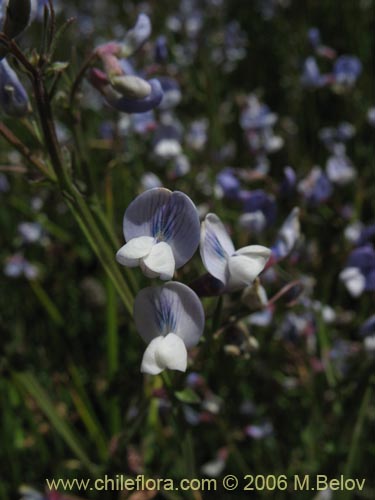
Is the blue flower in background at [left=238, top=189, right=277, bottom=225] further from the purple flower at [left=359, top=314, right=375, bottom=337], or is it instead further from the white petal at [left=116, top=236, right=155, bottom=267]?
the white petal at [left=116, top=236, right=155, bottom=267]

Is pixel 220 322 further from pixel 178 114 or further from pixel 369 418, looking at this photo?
pixel 178 114

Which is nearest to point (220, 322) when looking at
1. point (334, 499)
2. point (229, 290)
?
point (229, 290)

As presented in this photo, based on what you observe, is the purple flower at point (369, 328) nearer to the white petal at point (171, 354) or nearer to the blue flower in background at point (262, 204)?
the blue flower in background at point (262, 204)

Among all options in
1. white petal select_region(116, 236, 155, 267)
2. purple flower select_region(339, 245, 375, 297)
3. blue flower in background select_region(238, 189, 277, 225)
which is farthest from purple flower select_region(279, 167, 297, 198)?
white petal select_region(116, 236, 155, 267)

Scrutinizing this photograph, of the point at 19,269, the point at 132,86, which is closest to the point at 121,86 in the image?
the point at 132,86

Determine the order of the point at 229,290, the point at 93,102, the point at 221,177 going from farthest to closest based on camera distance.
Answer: the point at 93,102 < the point at 221,177 < the point at 229,290

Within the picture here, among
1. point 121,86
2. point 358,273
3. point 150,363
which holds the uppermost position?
point 121,86

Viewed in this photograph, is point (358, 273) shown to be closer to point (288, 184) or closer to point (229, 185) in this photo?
point (288, 184)
